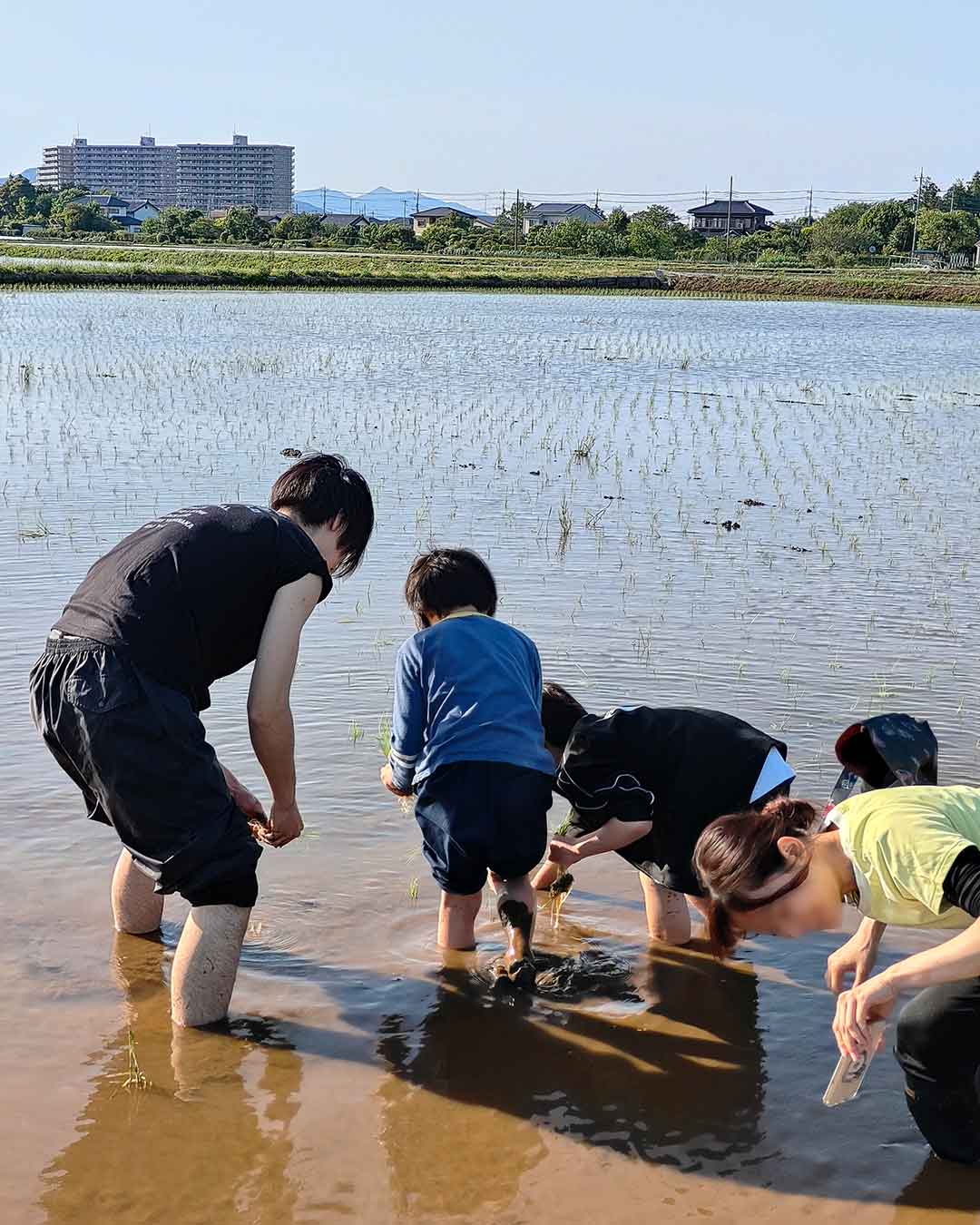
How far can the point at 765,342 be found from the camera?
26.7 meters

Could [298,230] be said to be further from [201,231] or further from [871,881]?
[871,881]

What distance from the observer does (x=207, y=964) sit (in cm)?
319

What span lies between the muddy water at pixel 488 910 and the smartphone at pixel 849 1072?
292 mm

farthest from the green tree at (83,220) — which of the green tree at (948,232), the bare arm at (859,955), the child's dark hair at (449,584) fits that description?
the bare arm at (859,955)

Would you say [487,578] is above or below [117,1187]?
above

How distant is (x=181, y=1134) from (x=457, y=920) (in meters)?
1.04

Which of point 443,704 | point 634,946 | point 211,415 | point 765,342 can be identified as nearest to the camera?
point 443,704

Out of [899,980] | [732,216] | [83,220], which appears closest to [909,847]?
[899,980]

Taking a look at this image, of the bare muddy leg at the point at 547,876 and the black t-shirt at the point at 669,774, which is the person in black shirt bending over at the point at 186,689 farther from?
the bare muddy leg at the point at 547,876

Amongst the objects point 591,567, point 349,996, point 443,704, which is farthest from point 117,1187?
point 591,567

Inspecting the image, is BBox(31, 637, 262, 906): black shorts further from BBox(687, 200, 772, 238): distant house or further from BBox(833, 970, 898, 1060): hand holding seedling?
BBox(687, 200, 772, 238): distant house

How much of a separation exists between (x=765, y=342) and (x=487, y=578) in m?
24.3

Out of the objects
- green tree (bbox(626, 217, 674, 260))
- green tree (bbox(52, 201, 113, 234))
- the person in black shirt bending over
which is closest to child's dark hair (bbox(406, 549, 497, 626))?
the person in black shirt bending over

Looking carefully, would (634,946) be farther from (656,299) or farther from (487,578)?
(656,299)
